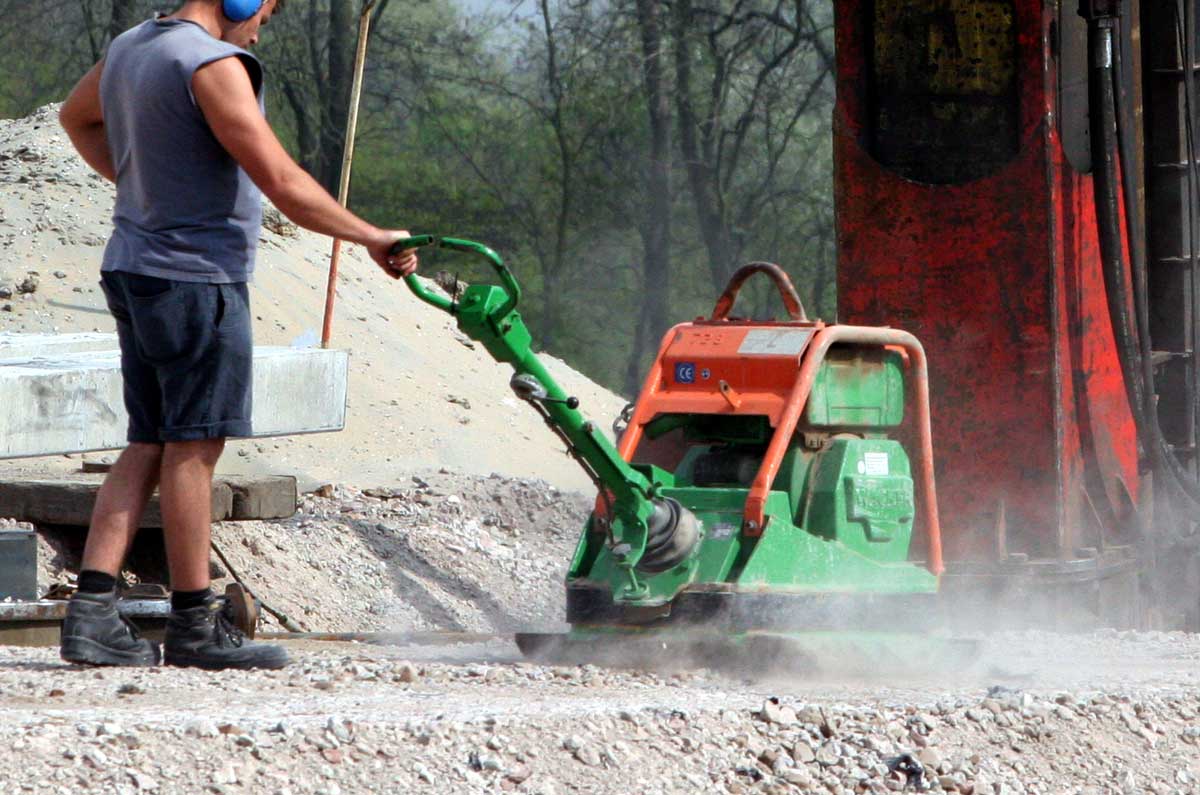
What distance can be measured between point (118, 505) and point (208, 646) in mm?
440

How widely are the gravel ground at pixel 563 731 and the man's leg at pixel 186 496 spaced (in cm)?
31

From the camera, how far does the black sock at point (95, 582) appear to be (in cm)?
426

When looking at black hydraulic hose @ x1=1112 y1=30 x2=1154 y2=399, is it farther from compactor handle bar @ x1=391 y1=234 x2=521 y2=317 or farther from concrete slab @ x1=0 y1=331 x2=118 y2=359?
concrete slab @ x1=0 y1=331 x2=118 y2=359

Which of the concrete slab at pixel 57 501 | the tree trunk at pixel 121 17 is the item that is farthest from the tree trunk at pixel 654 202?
the concrete slab at pixel 57 501

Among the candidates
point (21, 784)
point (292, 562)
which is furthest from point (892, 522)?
point (292, 562)

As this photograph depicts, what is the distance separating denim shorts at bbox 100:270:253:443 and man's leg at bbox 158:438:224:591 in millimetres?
47

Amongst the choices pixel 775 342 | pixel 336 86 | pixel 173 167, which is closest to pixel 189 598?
pixel 173 167

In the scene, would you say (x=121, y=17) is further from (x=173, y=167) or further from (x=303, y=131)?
(x=173, y=167)

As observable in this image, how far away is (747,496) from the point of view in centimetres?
484

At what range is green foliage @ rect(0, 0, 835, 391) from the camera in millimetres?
23203

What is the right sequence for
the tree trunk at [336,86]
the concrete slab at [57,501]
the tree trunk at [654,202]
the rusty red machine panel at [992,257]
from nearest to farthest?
1. the rusty red machine panel at [992,257]
2. the concrete slab at [57,501]
3. the tree trunk at [654,202]
4. the tree trunk at [336,86]

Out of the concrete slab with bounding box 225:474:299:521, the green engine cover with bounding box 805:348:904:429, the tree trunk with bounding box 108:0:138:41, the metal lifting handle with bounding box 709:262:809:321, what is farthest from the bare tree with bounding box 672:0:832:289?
the green engine cover with bounding box 805:348:904:429

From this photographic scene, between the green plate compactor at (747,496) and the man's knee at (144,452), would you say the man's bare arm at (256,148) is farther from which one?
the man's knee at (144,452)

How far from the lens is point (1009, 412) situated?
631cm
